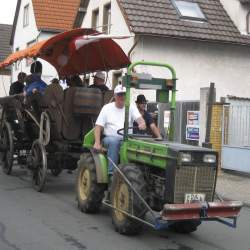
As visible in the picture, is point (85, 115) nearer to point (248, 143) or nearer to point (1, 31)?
point (248, 143)

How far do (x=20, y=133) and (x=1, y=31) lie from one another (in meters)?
36.2

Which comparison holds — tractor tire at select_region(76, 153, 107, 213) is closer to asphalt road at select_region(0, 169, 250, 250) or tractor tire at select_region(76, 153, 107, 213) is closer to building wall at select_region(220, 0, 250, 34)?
asphalt road at select_region(0, 169, 250, 250)

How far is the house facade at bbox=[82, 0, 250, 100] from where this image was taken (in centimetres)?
2026

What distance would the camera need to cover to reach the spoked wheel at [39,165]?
33.9 ft

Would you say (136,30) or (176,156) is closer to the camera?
(176,156)

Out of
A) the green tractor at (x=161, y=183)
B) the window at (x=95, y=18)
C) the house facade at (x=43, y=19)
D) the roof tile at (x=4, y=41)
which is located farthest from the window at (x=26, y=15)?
the green tractor at (x=161, y=183)

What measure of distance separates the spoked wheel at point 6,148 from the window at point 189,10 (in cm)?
1030

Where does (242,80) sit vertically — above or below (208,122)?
above

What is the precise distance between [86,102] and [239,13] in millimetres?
12787

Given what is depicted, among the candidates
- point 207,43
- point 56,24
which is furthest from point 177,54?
point 56,24

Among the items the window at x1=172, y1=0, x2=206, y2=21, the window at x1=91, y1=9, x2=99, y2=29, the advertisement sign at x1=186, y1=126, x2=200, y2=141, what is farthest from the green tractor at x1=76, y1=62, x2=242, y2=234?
the window at x1=91, y1=9, x2=99, y2=29

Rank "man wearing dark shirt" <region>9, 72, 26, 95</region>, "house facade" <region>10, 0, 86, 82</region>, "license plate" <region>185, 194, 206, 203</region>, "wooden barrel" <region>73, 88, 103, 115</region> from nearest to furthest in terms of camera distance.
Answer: "license plate" <region>185, 194, 206, 203</region>, "wooden barrel" <region>73, 88, 103, 115</region>, "man wearing dark shirt" <region>9, 72, 26, 95</region>, "house facade" <region>10, 0, 86, 82</region>

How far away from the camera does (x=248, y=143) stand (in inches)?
579

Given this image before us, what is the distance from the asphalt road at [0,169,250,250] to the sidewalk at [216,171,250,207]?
1161mm
